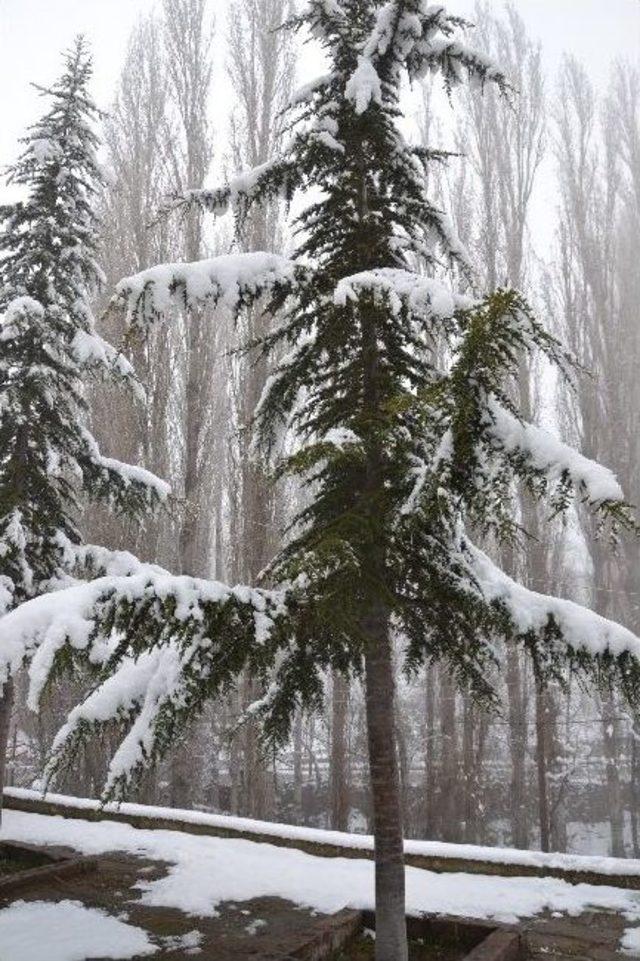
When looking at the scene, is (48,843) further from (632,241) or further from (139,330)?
(632,241)

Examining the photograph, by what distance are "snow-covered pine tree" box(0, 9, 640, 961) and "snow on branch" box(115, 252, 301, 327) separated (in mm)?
13

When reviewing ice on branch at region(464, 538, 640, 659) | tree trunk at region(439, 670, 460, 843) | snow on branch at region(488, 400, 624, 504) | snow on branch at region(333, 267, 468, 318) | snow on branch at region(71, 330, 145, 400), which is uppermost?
snow on branch at region(71, 330, 145, 400)

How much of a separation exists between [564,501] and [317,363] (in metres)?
2.41

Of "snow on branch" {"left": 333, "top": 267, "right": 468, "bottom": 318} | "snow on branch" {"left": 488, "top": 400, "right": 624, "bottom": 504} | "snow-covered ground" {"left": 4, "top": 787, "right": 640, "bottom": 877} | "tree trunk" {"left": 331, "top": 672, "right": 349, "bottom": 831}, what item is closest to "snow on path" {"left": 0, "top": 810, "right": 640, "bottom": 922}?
"snow-covered ground" {"left": 4, "top": 787, "right": 640, "bottom": 877}

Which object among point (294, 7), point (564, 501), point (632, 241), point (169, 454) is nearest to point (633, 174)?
point (632, 241)

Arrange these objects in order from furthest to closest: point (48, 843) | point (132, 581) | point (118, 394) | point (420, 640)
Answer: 1. point (118, 394)
2. point (48, 843)
3. point (420, 640)
4. point (132, 581)

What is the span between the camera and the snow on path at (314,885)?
5.63 metres

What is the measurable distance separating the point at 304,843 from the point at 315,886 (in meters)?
1.13

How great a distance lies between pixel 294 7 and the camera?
16.9 m

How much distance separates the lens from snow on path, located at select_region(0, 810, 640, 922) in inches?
222

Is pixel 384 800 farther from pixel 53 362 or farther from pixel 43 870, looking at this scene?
pixel 53 362

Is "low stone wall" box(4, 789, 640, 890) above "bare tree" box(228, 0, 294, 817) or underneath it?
underneath

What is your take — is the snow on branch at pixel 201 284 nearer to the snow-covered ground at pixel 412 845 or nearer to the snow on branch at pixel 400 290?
the snow on branch at pixel 400 290

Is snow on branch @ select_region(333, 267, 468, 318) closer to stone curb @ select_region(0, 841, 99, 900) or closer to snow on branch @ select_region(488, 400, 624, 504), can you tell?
snow on branch @ select_region(488, 400, 624, 504)
